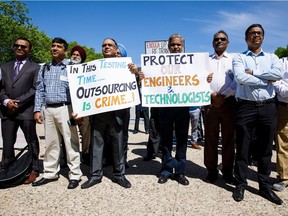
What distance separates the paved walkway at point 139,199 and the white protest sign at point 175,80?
4.37 feet

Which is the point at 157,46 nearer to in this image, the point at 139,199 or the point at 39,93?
the point at 39,93

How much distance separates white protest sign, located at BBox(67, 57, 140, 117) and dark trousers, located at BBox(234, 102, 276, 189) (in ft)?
5.36

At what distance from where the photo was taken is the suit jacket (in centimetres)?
444

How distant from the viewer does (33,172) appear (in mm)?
4547

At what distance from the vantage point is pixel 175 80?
14.3 ft

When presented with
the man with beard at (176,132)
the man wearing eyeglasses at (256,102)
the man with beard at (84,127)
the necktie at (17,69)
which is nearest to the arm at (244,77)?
the man wearing eyeglasses at (256,102)

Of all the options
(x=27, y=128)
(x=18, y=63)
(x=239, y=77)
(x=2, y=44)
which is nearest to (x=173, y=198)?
(x=239, y=77)

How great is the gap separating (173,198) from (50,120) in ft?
7.46

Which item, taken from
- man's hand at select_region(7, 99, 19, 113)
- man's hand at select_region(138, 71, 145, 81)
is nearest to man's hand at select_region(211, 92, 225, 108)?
man's hand at select_region(138, 71, 145, 81)

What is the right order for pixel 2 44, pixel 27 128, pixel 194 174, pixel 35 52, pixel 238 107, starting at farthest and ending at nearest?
pixel 35 52
pixel 2 44
pixel 194 174
pixel 27 128
pixel 238 107

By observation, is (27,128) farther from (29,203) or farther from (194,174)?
(194,174)

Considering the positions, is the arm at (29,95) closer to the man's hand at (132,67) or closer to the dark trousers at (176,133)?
the man's hand at (132,67)

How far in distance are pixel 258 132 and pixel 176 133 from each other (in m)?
1.25

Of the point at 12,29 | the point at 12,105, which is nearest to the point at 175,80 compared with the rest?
the point at 12,105
